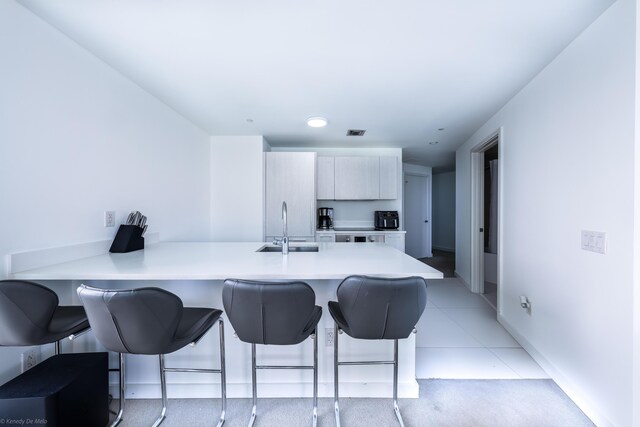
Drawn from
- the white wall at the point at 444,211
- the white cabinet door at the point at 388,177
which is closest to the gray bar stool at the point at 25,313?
the white cabinet door at the point at 388,177

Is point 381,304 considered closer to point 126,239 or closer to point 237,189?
point 126,239

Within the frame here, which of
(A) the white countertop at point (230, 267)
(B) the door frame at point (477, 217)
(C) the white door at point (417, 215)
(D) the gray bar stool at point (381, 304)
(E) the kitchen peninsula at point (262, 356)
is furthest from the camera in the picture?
(C) the white door at point (417, 215)

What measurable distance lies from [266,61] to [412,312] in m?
1.92

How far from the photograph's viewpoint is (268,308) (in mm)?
1184

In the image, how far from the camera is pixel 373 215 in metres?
4.75

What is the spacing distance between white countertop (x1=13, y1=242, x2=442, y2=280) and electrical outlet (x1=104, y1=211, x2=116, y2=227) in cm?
25

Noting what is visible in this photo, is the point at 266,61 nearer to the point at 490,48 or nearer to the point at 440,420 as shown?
the point at 490,48

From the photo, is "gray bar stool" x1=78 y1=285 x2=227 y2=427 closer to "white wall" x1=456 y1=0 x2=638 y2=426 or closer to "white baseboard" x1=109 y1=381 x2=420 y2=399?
"white baseboard" x1=109 y1=381 x2=420 y2=399

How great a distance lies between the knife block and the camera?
78.5 inches

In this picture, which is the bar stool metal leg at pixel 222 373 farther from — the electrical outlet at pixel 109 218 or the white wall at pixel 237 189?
the white wall at pixel 237 189

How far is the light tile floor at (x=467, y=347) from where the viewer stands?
2020mm

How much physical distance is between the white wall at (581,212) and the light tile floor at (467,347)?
16 cm

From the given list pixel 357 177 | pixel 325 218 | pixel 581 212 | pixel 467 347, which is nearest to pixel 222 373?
pixel 467 347

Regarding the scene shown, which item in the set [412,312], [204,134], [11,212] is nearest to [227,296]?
[412,312]
